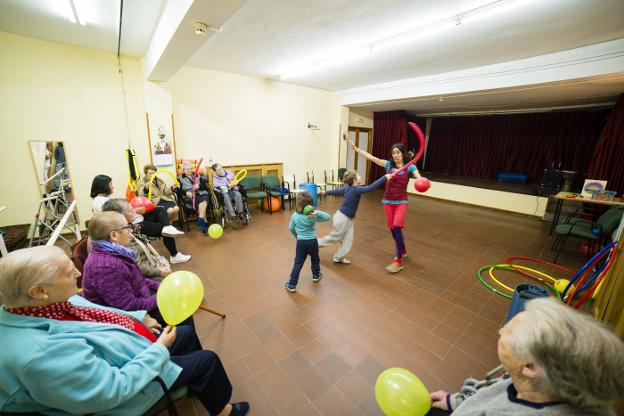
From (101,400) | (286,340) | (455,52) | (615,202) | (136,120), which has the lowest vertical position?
(286,340)

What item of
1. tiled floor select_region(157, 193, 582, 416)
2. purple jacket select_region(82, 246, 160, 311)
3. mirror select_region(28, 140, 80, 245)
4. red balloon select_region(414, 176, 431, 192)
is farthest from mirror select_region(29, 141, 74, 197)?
red balloon select_region(414, 176, 431, 192)

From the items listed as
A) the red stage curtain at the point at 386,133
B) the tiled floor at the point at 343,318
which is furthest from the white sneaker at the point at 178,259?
the red stage curtain at the point at 386,133

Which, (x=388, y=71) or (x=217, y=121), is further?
(x=217, y=121)

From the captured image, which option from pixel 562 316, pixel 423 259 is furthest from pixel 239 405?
pixel 423 259

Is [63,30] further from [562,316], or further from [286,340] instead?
[562,316]

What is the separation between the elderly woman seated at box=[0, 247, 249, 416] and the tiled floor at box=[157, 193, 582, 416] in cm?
80

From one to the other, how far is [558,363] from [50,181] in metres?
6.08

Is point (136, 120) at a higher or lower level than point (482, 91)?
lower

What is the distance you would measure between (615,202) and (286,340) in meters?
5.49

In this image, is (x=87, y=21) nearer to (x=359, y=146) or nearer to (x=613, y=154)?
(x=359, y=146)

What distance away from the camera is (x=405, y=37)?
11.3 ft

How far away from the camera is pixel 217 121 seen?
217 inches

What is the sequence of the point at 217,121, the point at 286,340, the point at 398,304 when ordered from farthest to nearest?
the point at 217,121
the point at 398,304
the point at 286,340

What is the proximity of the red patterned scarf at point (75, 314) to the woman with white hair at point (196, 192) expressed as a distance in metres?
3.54
